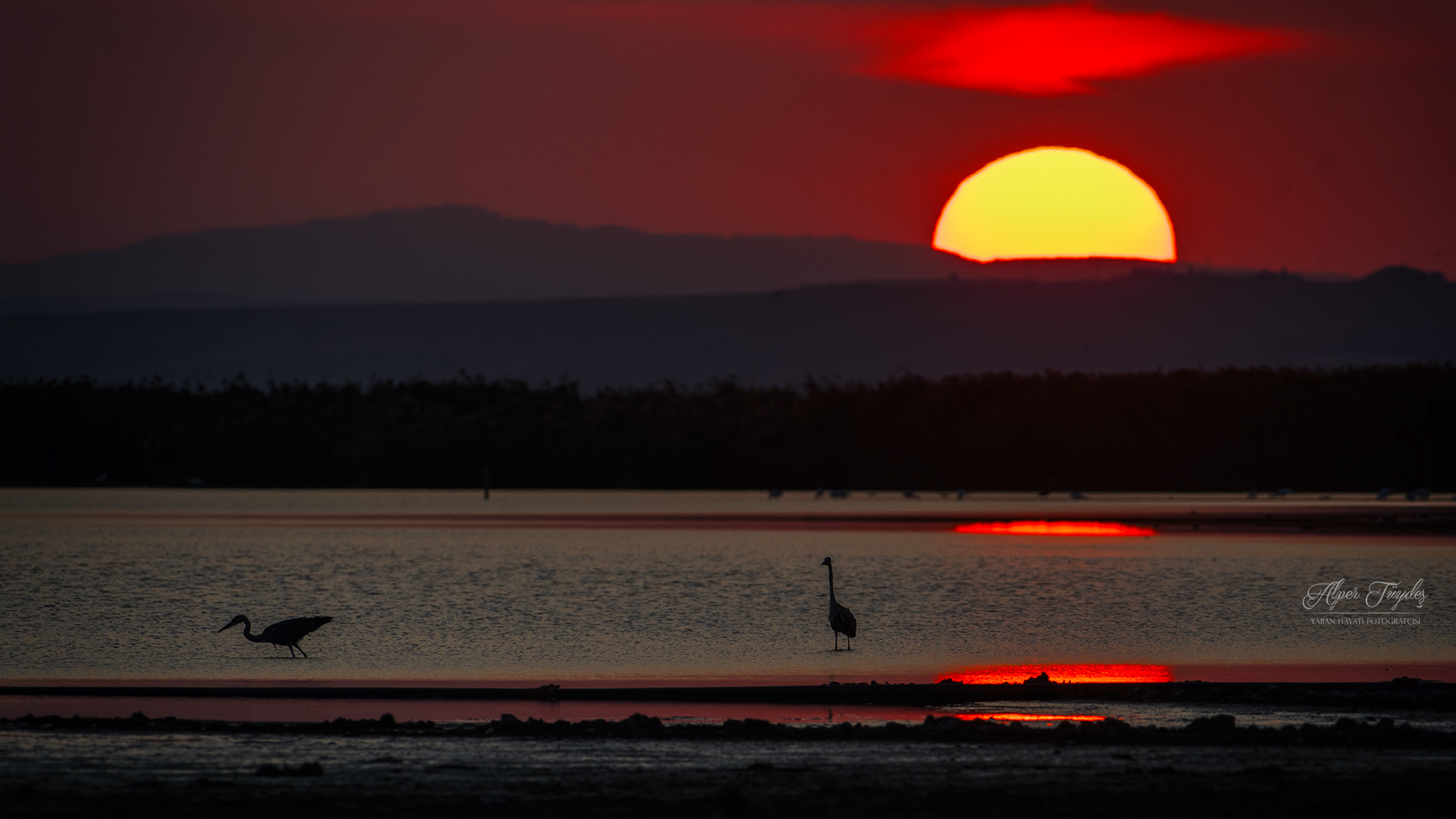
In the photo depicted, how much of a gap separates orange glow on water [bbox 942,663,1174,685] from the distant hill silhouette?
103199 millimetres

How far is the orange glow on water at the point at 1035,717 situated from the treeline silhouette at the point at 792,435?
143ft

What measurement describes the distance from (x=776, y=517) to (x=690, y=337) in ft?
308

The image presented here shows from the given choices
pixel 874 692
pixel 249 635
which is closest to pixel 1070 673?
pixel 874 692

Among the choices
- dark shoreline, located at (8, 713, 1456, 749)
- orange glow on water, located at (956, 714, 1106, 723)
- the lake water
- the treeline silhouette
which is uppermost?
the treeline silhouette

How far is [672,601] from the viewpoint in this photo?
853 inches

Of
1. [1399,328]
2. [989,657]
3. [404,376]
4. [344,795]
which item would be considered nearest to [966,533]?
[989,657]

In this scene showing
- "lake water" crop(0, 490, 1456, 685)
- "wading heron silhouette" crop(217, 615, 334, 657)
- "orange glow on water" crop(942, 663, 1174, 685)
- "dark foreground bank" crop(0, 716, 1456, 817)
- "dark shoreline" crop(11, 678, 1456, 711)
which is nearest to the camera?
"dark foreground bank" crop(0, 716, 1456, 817)

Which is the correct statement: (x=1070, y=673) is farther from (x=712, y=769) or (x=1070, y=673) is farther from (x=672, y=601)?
(x=672, y=601)

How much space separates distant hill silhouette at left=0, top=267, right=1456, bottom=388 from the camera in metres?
125

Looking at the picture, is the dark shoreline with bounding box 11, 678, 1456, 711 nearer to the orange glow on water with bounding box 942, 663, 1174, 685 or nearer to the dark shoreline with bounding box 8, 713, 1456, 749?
the orange glow on water with bounding box 942, 663, 1174, 685

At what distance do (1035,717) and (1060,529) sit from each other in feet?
81.7

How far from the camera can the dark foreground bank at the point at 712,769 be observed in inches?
360

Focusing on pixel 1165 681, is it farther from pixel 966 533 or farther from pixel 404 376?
pixel 404 376

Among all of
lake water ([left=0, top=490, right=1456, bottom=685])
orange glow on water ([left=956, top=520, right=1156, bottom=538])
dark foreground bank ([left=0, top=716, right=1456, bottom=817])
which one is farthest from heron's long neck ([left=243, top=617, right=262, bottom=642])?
orange glow on water ([left=956, top=520, right=1156, bottom=538])
